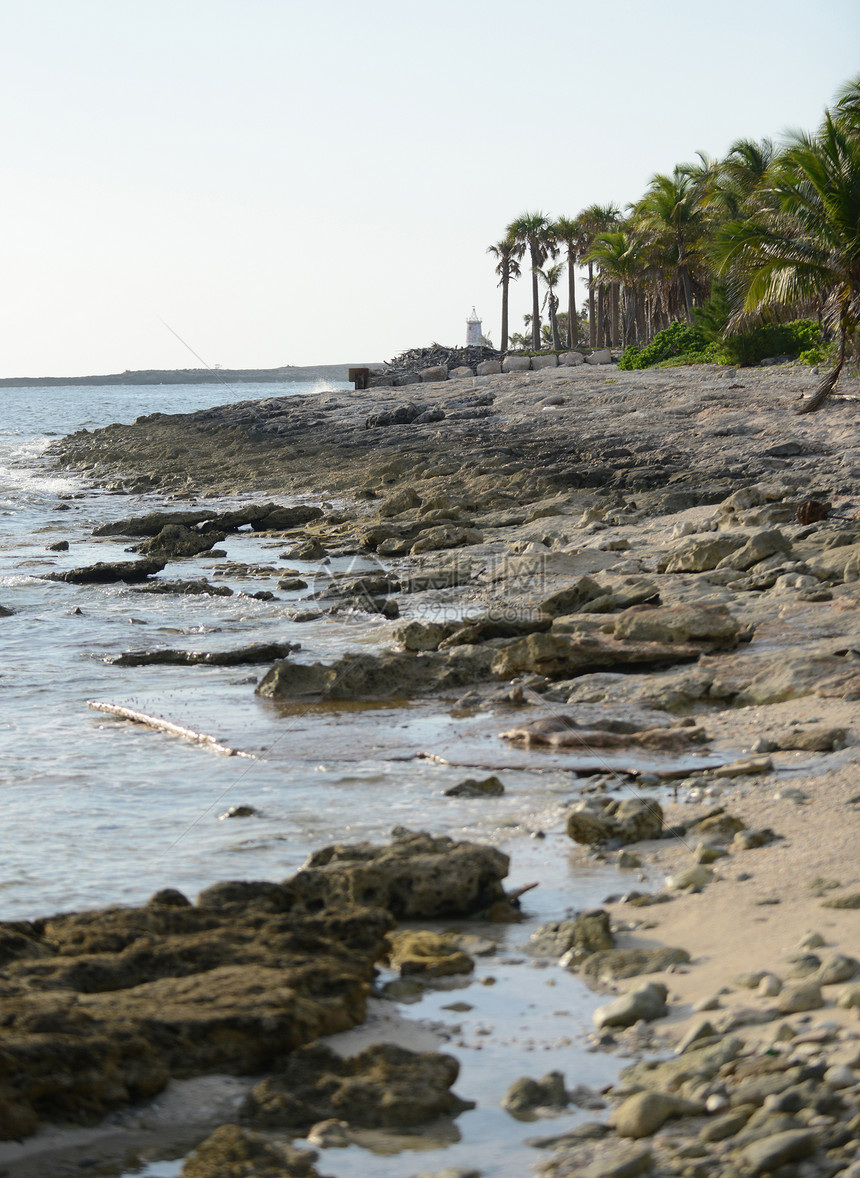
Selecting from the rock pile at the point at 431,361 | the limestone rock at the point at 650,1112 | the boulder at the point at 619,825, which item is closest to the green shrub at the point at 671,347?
the rock pile at the point at 431,361

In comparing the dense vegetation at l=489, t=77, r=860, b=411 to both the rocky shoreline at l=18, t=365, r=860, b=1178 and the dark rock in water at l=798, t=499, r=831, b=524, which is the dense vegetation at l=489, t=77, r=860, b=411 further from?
the dark rock in water at l=798, t=499, r=831, b=524

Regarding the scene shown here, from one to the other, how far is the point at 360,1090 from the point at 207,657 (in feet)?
22.6

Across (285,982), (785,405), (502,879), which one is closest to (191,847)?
(502,879)

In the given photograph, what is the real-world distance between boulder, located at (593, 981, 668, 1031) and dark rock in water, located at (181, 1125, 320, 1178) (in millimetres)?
1021

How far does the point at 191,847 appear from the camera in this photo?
543 cm

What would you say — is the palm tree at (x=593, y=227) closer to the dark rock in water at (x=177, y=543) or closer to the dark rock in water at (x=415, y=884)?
the dark rock in water at (x=177, y=543)

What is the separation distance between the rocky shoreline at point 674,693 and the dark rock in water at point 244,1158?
10 mm

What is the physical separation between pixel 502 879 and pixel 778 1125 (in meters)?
2.07

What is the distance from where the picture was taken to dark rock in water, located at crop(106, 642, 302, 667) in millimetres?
9758

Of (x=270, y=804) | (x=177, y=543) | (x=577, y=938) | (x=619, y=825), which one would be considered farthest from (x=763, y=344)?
(x=577, y=938)

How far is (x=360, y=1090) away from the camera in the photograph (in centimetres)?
320

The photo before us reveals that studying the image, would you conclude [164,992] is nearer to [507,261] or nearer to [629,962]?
[629,962]

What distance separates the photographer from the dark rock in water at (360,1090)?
3129mm

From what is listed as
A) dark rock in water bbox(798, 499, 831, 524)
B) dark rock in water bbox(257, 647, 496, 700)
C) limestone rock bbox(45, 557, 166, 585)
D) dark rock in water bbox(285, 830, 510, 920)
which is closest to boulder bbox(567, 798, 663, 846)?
dark rock in water bbox(285, 830, 510, 920)
